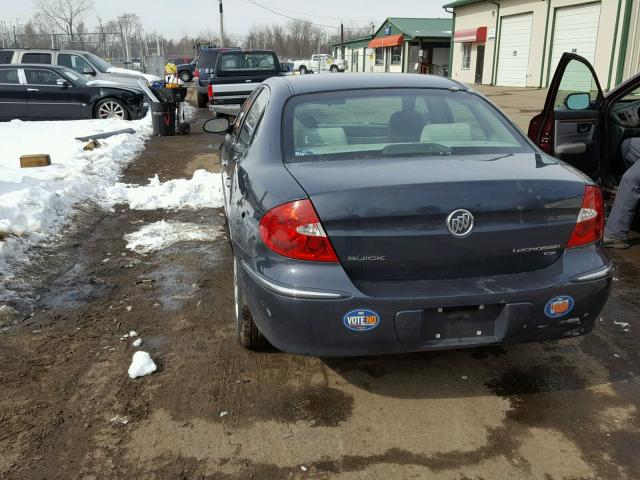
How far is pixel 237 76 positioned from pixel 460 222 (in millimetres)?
14361

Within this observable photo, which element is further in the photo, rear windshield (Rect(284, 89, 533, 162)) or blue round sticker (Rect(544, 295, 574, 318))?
rear windshield (Rect(284, 89, 533, 162))

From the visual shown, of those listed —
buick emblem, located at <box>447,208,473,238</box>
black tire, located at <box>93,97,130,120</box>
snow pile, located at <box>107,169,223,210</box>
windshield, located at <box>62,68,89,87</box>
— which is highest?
windshield, located at <box>62,68,89,87</box>

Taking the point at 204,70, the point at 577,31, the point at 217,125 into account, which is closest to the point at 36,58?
the point at 204,70

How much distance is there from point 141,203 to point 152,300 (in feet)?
10.8

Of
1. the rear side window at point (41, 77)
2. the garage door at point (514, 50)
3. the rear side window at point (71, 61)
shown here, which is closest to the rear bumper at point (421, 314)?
the rear side window at point (41, 77)

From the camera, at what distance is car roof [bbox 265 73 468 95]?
377 centimetres

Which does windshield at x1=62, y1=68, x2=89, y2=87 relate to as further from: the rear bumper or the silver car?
the rear bumper

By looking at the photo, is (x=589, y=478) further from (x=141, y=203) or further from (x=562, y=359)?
(x=141, y=203)

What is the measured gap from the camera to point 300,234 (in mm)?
2668

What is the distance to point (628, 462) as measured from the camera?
2.60 m

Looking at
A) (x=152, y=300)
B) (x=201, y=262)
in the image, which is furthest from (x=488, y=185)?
(x=201, y=262)

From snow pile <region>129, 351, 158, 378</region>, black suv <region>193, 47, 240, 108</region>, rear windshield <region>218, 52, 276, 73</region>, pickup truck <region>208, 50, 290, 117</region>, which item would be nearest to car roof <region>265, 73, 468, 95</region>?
snow pile <region>129, 351, 158, 378</region>

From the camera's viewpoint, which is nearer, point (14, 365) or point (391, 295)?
point (391, 295)

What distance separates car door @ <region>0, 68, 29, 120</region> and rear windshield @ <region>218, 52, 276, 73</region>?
16.9 ft
